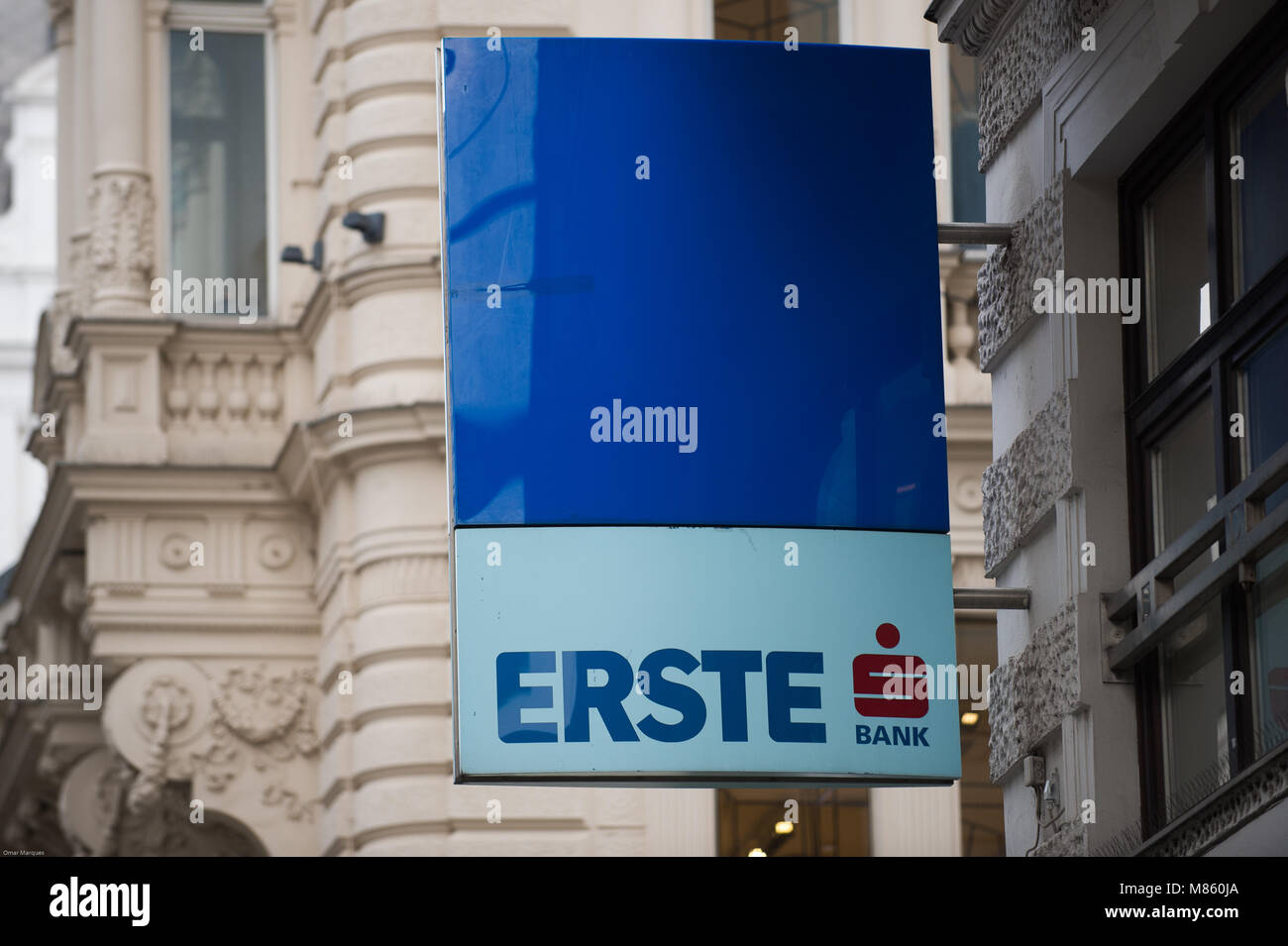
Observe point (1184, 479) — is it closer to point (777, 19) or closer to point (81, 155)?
point (777, 19)

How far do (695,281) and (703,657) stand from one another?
1580mm

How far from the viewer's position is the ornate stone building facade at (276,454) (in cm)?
2195

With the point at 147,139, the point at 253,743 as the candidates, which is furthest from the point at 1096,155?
the point at 147,139

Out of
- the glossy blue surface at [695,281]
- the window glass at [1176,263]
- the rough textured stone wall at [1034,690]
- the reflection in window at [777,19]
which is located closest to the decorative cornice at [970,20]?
the glossy blue surface at [695,281]

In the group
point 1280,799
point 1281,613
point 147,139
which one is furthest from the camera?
point 147,139

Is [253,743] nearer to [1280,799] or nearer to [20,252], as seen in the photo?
[1280,799]

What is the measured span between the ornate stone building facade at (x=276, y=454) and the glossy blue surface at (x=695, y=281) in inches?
362

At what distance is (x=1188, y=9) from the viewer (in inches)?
417

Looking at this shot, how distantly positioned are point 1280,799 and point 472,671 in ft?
11.4

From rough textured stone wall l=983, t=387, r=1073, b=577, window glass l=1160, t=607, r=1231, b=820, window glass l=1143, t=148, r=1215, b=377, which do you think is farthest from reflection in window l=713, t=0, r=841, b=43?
window glass l=1160, t=607, r=1231, b=820

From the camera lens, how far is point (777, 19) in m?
23.3

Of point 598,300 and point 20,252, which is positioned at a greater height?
point 20,252

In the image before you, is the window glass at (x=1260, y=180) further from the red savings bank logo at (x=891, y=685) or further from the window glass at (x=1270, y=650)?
the red savings bank logo at (x=891, y=685)

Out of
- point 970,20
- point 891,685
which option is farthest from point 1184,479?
point 970,20
